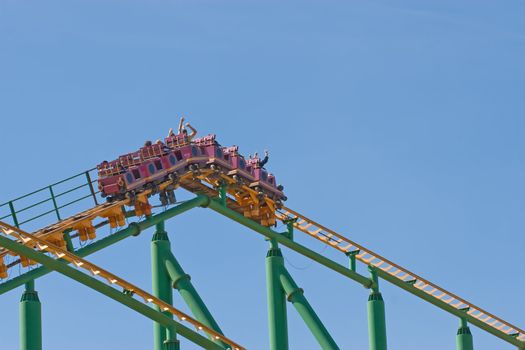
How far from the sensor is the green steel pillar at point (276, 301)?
30828 mm

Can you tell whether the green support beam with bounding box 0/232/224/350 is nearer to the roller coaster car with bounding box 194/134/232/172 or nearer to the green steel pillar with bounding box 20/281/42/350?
the green steel pillar with bounding box 20/281/42/350

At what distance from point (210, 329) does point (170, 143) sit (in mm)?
5330

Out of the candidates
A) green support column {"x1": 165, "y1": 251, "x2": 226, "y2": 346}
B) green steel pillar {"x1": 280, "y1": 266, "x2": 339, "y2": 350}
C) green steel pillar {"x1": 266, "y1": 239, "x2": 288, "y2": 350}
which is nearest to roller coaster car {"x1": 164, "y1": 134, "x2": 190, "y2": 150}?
green support column {"x1": 165, "y1": 251, "x2": 226, "y2": 346}

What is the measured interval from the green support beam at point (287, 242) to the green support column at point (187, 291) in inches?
54.9

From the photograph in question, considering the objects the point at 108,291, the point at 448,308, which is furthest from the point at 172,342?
the point at 448,308

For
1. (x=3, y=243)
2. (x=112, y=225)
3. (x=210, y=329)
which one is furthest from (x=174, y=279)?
(x=3, y=243)

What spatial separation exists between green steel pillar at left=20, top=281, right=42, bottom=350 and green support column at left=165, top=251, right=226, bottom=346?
11.0 feet

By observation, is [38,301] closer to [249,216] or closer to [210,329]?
[210,329]

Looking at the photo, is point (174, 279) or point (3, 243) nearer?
point (3, 243)

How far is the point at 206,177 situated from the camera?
1206 inches

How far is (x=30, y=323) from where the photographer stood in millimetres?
26125

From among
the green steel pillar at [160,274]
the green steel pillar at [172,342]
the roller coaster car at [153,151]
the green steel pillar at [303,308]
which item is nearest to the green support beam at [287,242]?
the green steel pillar at [303,308]

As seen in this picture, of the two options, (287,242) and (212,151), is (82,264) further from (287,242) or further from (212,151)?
(287,242)

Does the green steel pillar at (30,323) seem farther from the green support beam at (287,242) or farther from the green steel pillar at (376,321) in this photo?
the green steel pillar at (376,321)
